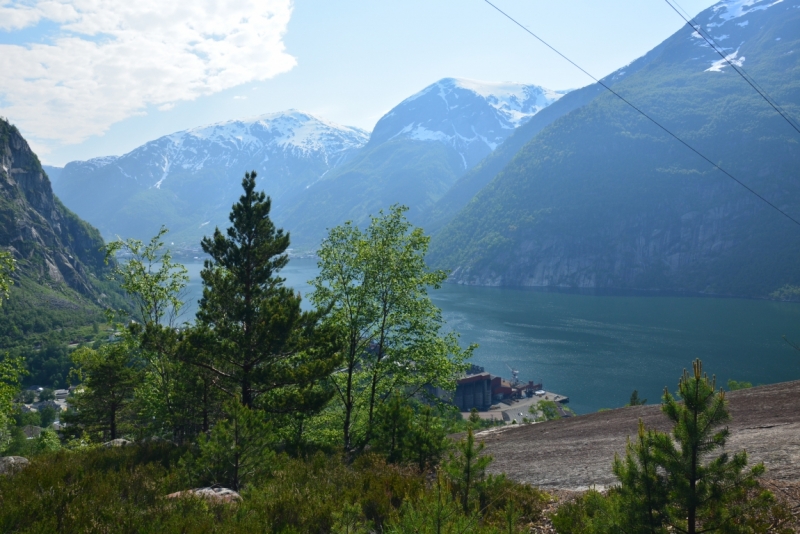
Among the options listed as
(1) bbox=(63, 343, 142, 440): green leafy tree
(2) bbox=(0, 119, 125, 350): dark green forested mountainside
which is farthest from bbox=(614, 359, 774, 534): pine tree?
(2) bbox=(0, 119, 125, 350): dark green forested mountainside

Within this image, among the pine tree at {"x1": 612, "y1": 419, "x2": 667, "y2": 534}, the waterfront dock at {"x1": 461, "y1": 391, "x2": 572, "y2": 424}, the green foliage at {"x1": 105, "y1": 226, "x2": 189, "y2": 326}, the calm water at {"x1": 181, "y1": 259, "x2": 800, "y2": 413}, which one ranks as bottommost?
the waterfront dock at {"x1": 461, "y1": 391, "x2": 572, "y2": 424}

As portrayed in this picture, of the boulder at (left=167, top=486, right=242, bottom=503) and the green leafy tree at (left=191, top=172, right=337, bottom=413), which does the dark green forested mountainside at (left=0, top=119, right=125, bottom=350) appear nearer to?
the green leafy tree at (left=191, top=172, right=337, bottom=413)

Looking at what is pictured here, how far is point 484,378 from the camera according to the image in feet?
275

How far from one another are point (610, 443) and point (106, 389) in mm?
22925

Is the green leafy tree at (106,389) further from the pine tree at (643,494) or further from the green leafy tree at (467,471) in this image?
the pine tree at (643,494)

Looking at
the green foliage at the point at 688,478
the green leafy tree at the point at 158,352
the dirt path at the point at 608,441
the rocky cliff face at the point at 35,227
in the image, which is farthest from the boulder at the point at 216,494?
the rocky cliff face at the point at 35,227

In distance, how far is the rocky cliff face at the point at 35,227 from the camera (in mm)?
154375

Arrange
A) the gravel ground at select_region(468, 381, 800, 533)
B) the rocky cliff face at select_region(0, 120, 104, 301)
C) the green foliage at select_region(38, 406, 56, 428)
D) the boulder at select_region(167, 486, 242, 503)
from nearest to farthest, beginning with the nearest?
the boulder at select_region(167, 486, 242, 503)
the gravel ground at select_region(468, 381, 800, 533)
the green foliage at select_region(38, 406, 56, 428)
the rocky cliff face at select_region(0, 120, 104, 301)

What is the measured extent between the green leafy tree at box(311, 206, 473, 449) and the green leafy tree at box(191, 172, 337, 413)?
121 centimetres

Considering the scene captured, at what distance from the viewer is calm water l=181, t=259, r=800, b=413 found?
259 ft

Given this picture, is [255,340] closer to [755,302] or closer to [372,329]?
[372,329]

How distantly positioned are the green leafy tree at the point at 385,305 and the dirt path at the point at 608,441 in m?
3.32

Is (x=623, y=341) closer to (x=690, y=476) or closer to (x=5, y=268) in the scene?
(x=5, y=268)

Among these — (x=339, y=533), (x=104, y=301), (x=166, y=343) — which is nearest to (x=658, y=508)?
(x=339, y=533)
